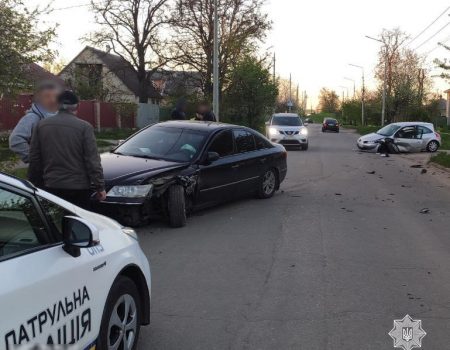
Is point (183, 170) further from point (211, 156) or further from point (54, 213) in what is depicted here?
point (54, 213)

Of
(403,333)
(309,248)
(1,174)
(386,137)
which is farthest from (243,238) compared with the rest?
(386,137)

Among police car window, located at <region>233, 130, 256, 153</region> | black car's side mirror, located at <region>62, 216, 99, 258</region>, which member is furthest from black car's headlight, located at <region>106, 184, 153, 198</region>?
black car's side mirror, located at <region>62, 216, 99, 258</region>

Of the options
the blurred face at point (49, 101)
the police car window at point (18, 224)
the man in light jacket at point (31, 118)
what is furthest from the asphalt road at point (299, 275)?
the blurred face at point (49, 101)

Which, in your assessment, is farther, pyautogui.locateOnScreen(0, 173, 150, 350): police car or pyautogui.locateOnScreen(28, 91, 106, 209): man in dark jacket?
pyautogui.locateOnScreen(28, 91, 106, 209): man in dark jacket

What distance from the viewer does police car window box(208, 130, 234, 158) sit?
8.93 meters

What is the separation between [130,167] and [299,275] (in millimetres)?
3133

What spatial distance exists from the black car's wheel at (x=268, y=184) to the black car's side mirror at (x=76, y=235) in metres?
7.42

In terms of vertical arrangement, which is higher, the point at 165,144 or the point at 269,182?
the point at 165,144

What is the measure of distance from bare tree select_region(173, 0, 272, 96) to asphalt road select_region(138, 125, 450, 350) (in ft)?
97.4

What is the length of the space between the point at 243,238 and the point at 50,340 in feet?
15.8

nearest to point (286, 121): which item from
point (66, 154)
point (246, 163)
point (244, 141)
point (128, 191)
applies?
point (244, 141)

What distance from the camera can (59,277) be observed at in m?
2.69

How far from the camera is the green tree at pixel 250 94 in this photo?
3100 centimetres

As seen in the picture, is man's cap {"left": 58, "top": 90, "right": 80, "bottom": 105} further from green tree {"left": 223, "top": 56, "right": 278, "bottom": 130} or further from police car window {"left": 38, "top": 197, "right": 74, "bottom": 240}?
green tree {"left": 223, "top": 56, "right": 278, "bottom": 130}
